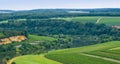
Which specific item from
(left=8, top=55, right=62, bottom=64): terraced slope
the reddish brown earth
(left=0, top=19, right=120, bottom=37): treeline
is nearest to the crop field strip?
(left=8, top=55, right=62, bottom=64): terraced slope

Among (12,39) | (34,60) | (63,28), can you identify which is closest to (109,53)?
(34,60)

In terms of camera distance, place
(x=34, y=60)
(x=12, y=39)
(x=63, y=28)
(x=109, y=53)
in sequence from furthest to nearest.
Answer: (x=63, y=28) → (x=12, y=39) → (x=109, y=53) → (x=34, y=60)

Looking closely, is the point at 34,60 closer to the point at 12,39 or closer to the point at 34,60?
the point at 34,60

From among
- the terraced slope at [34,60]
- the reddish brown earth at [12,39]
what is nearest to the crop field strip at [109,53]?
the terraced slope at [34,60]

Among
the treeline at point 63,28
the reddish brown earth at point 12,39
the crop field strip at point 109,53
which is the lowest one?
the treeline at point 63,28

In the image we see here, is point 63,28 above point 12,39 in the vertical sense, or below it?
below

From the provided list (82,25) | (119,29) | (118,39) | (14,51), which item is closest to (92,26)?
(82,25)

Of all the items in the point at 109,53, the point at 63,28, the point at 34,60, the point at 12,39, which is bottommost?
the point at 63,28

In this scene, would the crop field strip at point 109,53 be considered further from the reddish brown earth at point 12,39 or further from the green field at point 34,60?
the reddish brown earth at point 12,39

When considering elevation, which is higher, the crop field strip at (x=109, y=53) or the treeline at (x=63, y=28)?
the crop field strip at (x=109, y=53)

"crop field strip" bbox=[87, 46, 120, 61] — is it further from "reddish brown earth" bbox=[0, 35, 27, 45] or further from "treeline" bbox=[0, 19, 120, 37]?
"treeline" bbox=[0, 19, 120, 37]

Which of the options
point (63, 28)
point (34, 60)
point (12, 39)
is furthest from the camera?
point (63, 28)
